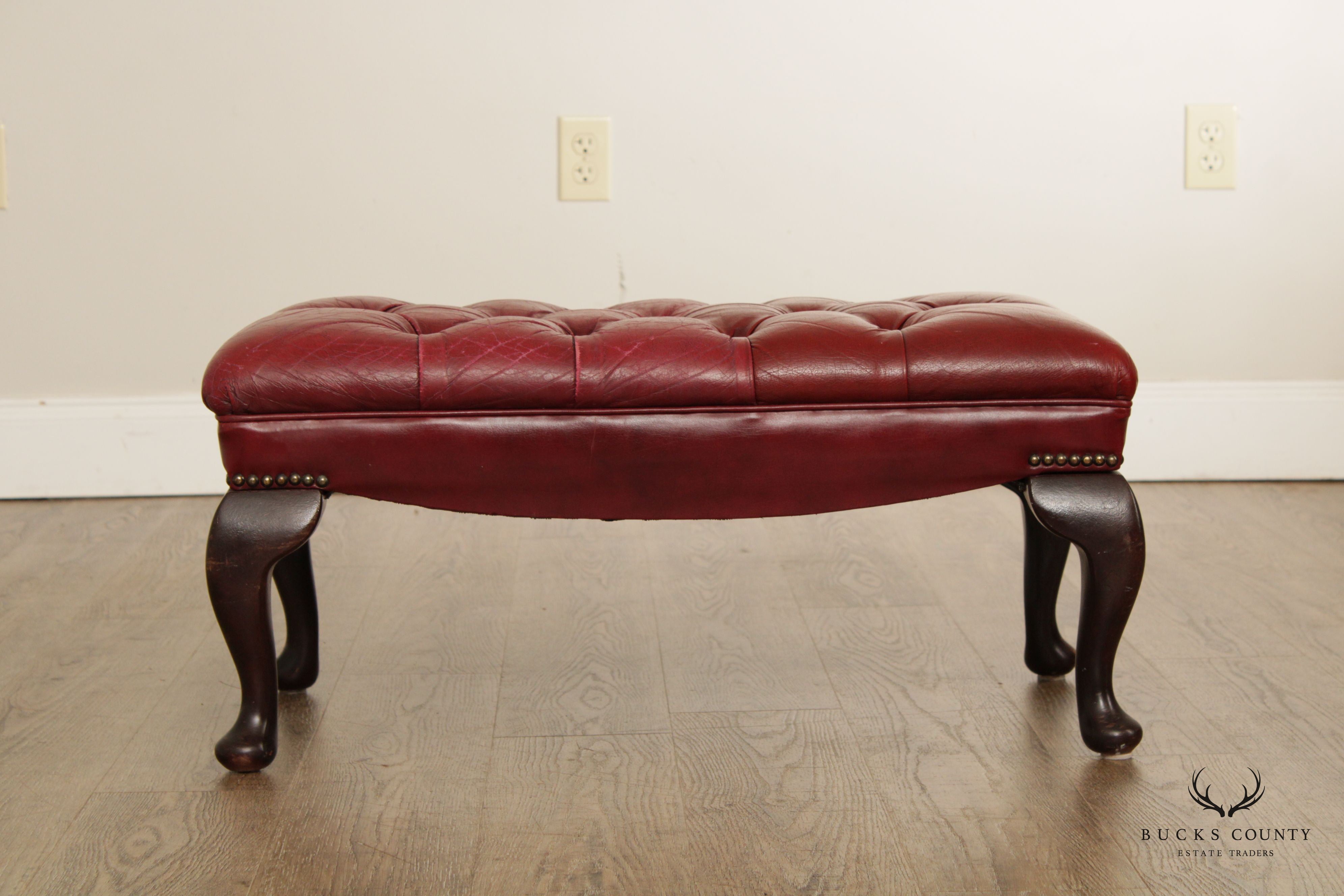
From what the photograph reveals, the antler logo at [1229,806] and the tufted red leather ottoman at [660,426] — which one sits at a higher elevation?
the tufted red leather ottoman at [660,426]

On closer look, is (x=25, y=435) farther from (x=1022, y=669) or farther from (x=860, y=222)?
(x=1022, y=669)

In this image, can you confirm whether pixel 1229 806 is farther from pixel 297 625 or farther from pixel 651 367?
pixel 297 625

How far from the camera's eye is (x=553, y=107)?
6.33 ft

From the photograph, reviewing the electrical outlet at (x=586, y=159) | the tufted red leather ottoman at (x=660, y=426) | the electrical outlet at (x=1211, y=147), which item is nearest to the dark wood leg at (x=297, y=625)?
the tufted red leather ottoman at (x=660, y=426)

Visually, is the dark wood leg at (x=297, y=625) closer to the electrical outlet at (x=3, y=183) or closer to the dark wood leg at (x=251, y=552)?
the dark wood leg at (x=251, y=552)

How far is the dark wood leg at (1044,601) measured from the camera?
1146mm

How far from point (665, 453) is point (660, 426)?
0.08 feet

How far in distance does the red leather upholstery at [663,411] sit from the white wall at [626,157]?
1.05 m

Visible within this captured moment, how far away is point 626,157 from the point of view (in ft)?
6.39

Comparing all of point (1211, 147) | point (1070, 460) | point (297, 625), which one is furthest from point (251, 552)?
point (1211, 147)

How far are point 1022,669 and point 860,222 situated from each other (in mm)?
Result: 1021

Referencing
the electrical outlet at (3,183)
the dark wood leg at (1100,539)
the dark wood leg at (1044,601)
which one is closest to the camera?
the dark wood leg at (1100,539)

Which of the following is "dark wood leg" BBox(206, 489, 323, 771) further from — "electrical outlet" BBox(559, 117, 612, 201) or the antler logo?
"electrical outlet" BBox(559, 117, 612, 201)

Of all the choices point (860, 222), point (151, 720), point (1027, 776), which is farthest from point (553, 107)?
point (1027, 776)
